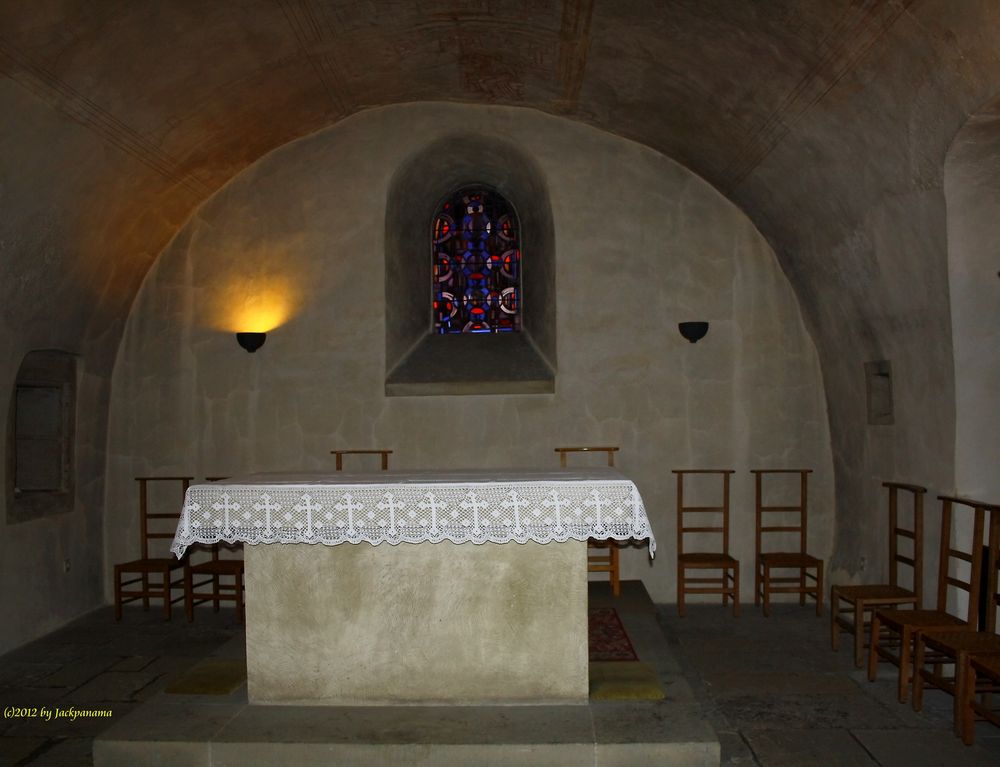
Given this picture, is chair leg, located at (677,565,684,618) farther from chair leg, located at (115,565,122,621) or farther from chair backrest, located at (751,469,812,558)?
chair leg, located at (115,565,122,621)

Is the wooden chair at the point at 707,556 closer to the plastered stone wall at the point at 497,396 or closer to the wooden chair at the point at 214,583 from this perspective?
the plastered stone wall at the point at 497,396

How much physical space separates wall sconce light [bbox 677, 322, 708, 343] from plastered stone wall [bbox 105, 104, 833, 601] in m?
0.16

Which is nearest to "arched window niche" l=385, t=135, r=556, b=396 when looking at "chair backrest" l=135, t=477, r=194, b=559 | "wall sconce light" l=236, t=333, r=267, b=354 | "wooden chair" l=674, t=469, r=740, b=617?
"wall sconce light" l=236, t=333, r=267, b=354

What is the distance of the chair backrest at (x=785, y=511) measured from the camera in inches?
252

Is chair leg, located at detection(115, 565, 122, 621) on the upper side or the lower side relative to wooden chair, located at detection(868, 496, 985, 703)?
lower

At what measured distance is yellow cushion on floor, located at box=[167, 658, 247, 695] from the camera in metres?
4.08

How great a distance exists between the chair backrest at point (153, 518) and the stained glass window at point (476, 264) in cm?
241

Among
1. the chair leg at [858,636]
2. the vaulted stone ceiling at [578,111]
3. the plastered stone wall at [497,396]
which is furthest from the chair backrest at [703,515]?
the chair leg at [858,636]

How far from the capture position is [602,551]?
6578mm

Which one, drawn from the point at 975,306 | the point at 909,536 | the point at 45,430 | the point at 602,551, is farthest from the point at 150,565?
the point at 975,306

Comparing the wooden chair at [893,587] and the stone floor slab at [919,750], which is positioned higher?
the wooden chair at [893,587]

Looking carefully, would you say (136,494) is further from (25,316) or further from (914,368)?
(914,368)

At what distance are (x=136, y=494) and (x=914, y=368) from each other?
553 cm

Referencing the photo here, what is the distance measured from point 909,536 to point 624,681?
79.0 inches
